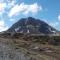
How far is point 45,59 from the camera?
44.6 metres

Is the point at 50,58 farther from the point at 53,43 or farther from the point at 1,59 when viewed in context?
the point at 53,43

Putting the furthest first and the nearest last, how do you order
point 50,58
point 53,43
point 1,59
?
point 53,43 → point 50,58 → point 1,59

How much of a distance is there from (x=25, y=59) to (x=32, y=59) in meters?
1.27

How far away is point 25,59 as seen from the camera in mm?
42656

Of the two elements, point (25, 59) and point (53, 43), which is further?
point (53, 43)

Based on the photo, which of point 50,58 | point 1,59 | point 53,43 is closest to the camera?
point 1,59

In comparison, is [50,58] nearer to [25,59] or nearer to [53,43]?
[25,59]

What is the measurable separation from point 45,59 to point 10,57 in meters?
6.18

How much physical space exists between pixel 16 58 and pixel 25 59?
1.55 metres

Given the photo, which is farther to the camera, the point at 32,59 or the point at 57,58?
the point at 57,58

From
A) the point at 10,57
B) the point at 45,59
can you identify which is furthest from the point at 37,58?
the point at 10,57

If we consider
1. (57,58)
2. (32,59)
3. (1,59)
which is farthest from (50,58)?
(1,59)

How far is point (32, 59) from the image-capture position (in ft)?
141

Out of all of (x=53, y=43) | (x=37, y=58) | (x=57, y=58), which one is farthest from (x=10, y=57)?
(x=53, y=43)
